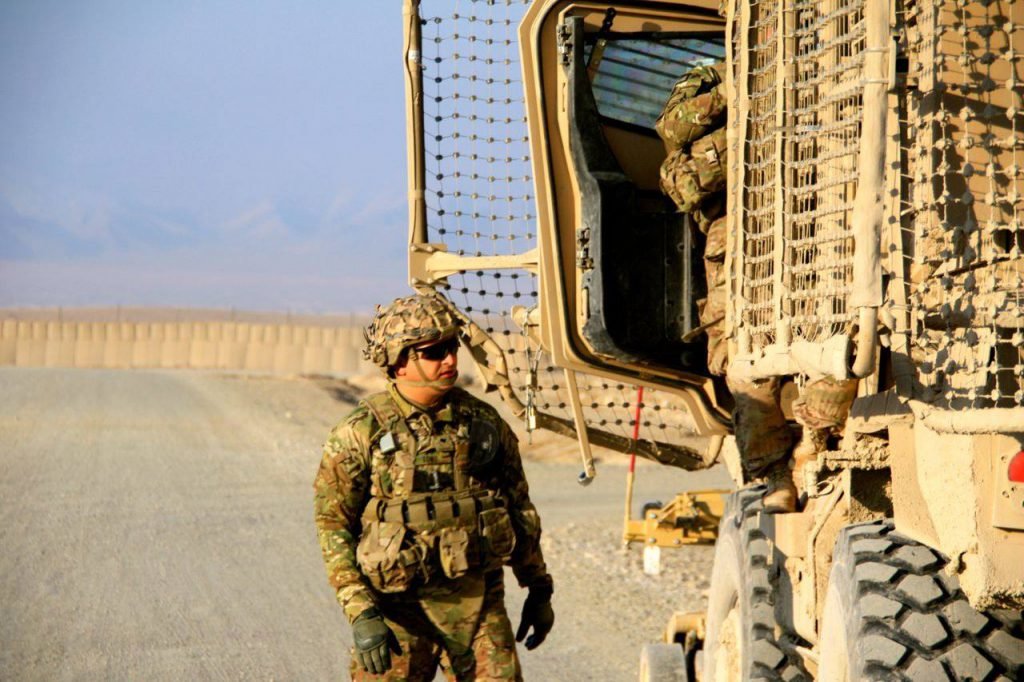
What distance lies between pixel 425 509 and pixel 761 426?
1.16 meters

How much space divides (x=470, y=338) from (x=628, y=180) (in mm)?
996

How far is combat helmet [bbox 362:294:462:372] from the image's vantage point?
4844 millimetres

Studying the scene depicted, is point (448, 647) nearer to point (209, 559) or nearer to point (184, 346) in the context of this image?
point (209, 559)

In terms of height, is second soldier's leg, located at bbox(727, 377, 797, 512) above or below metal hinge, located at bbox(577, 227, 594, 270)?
Result: below

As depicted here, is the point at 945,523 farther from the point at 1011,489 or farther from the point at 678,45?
the point at 678,45

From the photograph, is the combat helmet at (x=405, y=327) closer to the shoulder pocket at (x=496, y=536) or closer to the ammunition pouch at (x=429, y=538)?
the ammunition pouch at (x=429, y=538)

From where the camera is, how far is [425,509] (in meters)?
4.78

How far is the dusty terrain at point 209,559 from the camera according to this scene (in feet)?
26.5

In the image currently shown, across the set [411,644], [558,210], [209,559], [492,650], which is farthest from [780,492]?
[209,559]

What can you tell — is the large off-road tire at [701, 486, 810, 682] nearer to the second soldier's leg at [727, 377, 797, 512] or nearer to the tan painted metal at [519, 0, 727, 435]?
the second soldier's leg at [727, 377, 797, 512]

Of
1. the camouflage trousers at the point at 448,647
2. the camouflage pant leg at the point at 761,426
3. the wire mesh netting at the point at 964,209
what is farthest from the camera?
the camouflage pant leg at the point at 761,426

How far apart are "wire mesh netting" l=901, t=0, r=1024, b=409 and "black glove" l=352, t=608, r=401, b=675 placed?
1857mm

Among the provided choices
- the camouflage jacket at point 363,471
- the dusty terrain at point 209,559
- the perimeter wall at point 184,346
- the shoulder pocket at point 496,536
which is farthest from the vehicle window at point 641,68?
the perimeter wall at point 184,346

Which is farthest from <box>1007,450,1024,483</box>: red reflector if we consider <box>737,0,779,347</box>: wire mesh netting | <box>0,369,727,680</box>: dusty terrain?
<box>0,369,727,680</box>: dusty terrain
